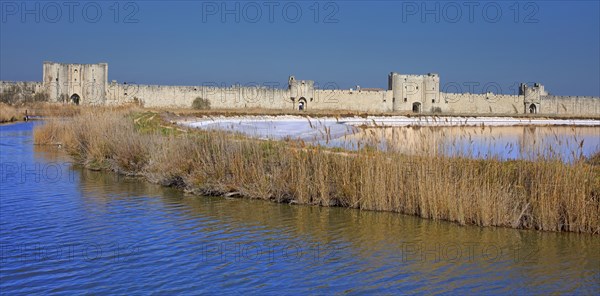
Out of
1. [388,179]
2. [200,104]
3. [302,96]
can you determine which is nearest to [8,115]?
[200,104]

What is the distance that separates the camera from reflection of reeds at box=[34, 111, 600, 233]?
23.5 ft

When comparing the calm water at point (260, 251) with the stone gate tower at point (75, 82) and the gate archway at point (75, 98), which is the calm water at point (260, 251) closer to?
the stone gate tower at point (75, 82)

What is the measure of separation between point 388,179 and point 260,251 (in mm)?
2390

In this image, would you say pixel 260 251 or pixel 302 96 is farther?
pixel 302 96

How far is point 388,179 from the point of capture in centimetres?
823

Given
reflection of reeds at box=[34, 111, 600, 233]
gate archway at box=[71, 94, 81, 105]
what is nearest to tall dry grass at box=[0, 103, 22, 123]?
gate archway at box=[71, 94, 81, 105]

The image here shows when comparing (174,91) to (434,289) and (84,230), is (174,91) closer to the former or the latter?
(84,230)

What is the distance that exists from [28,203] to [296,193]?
3.57 m

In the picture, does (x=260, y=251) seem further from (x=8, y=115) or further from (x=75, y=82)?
(x=75, y=82)

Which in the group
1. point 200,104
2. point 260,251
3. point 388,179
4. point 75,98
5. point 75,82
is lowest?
point 260,251

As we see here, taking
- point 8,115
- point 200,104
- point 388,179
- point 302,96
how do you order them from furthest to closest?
point 302,96, point 200,104, point 8,115, point 388,179

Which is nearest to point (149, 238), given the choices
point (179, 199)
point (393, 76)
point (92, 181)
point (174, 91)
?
point (179, 199)

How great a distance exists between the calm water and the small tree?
30.1 m

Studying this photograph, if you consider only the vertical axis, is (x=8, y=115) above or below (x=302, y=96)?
below
